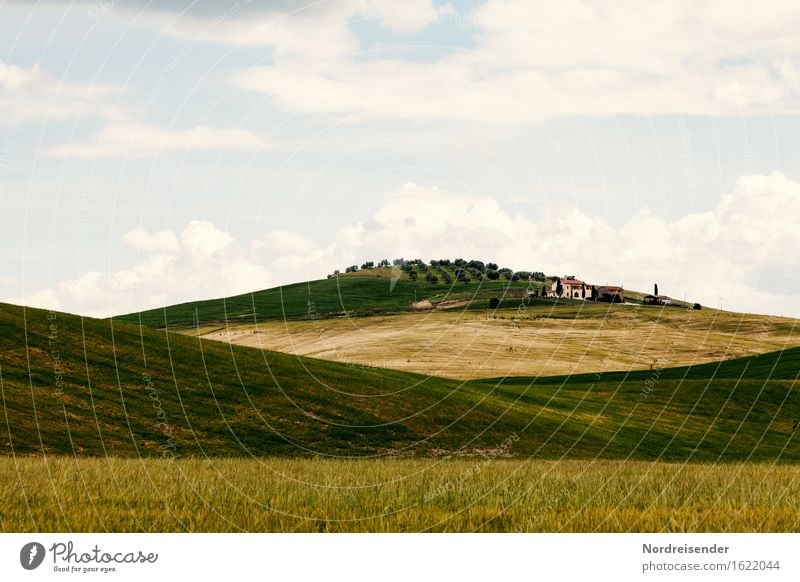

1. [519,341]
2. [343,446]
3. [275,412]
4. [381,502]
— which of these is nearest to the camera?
[381,502]

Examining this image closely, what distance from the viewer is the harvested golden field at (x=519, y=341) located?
144500 mm

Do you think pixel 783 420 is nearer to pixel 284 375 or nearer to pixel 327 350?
pixel 284 375

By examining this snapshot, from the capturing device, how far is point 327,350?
152750 mm

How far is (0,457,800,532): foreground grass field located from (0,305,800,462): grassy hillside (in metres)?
19.2

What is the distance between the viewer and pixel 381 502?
18.8m

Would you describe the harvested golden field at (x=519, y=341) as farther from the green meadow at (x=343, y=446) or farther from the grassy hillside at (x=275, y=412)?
the grassy hillside at (x=275, y=412)

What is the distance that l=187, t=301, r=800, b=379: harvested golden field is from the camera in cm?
14450

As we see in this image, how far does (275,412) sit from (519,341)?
11458cm

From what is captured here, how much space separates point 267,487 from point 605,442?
45313 millimetres

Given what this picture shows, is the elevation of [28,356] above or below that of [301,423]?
above

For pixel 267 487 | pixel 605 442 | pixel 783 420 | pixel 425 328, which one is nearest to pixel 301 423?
pixel 605 442
